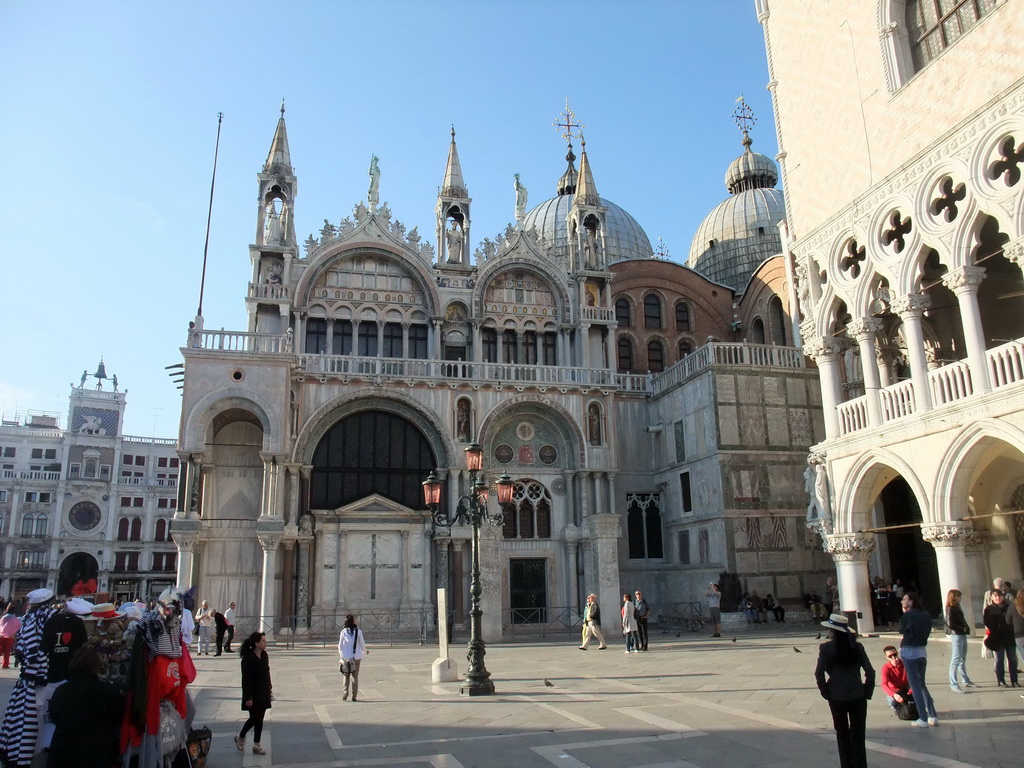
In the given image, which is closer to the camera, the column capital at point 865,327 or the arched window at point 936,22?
the arched window at point 936,22

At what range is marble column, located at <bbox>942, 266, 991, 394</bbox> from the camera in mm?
16875

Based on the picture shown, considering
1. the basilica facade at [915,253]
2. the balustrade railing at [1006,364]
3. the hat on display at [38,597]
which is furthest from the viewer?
the basilica facade at [915,253]

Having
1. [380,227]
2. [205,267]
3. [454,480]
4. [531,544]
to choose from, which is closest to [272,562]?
[454,480]

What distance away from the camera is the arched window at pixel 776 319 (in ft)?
126

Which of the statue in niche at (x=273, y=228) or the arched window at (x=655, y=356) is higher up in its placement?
the statue in niche at (x=273, y=228)

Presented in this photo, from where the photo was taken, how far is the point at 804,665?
50.8ft

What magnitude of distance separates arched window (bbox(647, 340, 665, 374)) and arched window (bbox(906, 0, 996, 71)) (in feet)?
64.8

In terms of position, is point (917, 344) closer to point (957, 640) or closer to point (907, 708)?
point (957, 640)

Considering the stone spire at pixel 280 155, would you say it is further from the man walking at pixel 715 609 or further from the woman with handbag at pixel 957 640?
the woman with handbag at pixel 957 640

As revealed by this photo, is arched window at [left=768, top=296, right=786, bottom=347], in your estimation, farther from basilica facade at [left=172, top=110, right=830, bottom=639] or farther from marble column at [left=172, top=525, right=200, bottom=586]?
marble column at [left=172, top=525, right=200, bottom=586]

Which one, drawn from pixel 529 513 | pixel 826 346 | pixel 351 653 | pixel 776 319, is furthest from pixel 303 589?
pixel 776 319

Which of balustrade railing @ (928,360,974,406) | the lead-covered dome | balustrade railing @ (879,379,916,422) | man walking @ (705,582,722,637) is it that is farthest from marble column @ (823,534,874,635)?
the lead-covered dome

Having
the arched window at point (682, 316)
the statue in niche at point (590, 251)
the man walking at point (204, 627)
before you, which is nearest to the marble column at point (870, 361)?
the statue in niche at point (590, 251)

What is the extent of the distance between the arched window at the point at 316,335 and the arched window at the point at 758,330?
20.2 metres
